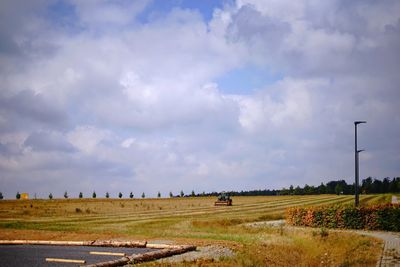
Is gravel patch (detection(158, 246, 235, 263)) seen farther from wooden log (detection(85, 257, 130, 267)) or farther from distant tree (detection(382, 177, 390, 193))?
distant tree (detection(382, 177, 390, 193))

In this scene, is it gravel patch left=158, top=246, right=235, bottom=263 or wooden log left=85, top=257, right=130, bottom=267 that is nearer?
wooden log left=85, top=257, right=130, bottom=267

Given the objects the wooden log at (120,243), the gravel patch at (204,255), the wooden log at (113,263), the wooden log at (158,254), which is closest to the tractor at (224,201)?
the wooden log at (120,243)

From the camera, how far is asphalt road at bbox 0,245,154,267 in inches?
697

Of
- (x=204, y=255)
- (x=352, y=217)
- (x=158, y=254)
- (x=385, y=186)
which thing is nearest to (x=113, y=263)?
(x=158, y=254)

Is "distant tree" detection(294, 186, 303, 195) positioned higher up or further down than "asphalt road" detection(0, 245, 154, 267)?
further down

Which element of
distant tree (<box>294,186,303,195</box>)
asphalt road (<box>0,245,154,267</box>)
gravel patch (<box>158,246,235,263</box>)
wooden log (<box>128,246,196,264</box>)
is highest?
wooden log (<box>128,246,196,264</box>)

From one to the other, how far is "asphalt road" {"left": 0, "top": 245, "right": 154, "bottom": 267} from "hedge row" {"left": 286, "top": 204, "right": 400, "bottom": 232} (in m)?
21.0

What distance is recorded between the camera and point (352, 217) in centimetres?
3641

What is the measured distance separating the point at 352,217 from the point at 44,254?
1004 inches

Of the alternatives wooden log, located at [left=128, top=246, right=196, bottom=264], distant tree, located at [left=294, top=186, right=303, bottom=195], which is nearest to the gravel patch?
wooden log, located at [left=128, top=246, right=196, bottom=264]

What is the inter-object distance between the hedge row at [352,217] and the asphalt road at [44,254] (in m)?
21.0

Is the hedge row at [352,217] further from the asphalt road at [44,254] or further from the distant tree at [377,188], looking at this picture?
the distant tree at [377,188]

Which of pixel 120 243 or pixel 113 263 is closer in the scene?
pixel 113 263

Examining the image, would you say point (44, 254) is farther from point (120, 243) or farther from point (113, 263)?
point (113, 263)
